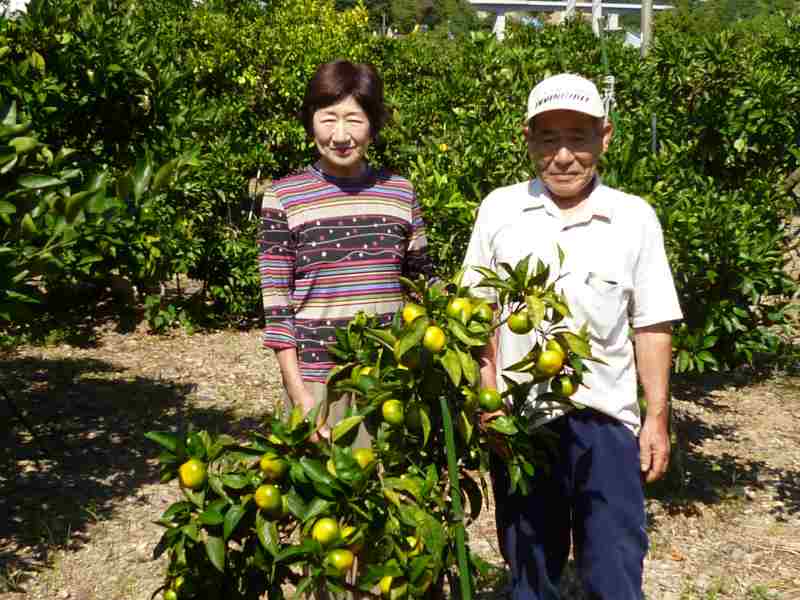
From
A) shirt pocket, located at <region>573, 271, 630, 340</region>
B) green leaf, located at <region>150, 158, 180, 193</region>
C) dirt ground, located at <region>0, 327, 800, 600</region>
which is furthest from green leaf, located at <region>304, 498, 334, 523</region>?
dirt ground, located at <region>0, 327, 800, 600</region>

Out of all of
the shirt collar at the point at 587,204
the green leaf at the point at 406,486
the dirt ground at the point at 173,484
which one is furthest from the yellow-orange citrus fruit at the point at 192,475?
the dirt ground at the point at 173,484

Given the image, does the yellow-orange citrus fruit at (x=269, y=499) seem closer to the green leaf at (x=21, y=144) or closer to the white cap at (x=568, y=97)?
the white cap at (x=568, y=97)

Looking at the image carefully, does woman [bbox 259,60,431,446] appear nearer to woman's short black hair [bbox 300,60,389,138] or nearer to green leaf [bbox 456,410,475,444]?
woman's short black hair [bbox 300,60,389,138]

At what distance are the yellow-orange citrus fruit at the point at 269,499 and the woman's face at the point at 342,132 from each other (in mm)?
989

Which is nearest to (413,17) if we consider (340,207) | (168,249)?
(168,249)

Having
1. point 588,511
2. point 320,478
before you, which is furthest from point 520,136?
point 320,478

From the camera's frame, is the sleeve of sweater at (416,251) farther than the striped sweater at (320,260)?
Yes

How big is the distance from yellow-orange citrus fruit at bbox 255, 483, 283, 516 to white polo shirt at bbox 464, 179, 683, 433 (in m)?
0.69

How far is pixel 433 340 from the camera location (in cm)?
179

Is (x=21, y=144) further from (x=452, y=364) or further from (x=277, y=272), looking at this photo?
(x=452, y=364)

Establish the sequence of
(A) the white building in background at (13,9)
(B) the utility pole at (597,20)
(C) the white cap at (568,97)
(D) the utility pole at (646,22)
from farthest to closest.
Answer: (B) the utility pole at (597,20)
(D) the utility pole at (646,22)
(A) the white building in background at (13,9)
(C) the white cap at (568,97)

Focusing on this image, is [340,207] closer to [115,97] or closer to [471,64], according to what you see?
[471,64]

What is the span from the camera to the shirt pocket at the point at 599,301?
2246 millimetres

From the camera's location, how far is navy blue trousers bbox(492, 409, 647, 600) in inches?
90.5
